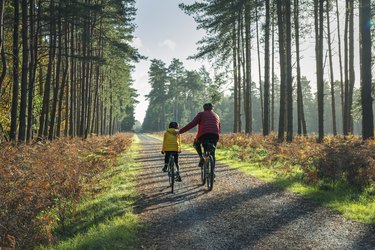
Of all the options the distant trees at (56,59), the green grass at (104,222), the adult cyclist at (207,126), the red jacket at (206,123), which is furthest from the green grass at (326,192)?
the distant trees at (56,59)

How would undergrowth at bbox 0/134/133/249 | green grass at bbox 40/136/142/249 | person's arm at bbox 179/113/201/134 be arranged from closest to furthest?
green grass at bbox 40/136/142/249 → undergrowth at bbox 0/134/133/249 → person's arm at bbox 179/113/201/134

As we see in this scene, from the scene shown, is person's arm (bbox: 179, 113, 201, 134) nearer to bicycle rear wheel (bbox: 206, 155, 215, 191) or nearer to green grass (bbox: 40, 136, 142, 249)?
bicycle rear wheel (bbox: 206, 155, 215, 191)

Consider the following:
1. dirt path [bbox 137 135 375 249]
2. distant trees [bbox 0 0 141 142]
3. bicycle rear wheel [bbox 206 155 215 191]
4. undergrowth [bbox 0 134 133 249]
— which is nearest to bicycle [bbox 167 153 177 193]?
dirt path [bbox 137 135 375 249]

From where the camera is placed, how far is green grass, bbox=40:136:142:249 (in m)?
5.56

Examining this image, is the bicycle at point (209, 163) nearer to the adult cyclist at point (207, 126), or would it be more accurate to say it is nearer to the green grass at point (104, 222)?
the adult cyclist at point (207, 126)

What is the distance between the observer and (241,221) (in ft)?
21.6

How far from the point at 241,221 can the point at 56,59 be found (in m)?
29.1

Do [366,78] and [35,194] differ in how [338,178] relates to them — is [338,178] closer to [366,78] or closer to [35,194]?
[366,78]

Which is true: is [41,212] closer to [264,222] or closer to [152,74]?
[264,222]

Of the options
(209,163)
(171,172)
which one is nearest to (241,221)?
(209,163)

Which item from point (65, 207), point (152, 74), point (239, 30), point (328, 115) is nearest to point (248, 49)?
point (239, 30)

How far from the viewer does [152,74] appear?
79.9 metres

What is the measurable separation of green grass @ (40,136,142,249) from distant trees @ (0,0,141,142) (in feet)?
26.4

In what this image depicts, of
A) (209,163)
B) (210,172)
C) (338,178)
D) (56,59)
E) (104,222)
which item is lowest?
(104,222)
